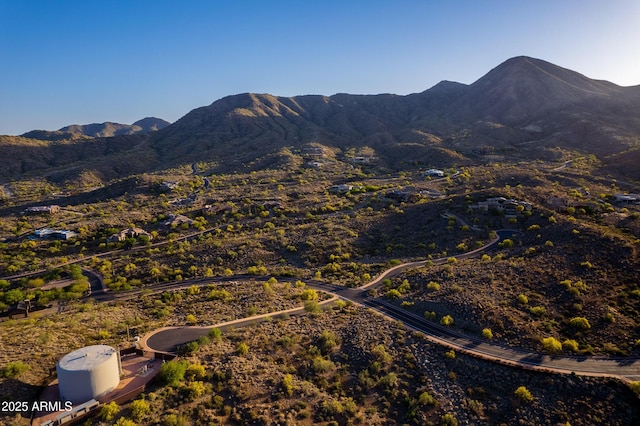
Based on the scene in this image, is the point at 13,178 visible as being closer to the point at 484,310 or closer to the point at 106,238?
the point at 106,238

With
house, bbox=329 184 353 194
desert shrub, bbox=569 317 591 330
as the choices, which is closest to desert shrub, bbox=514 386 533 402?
desert shrub, bbox=569 317 591 330

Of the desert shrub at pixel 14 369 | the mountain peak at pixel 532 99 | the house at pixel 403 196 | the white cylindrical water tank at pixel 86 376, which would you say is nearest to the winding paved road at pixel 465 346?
the white cylindrical water tank at pixel 86 376

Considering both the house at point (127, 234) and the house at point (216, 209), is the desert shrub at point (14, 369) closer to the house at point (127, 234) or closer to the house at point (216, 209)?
the house at point (127, 234)

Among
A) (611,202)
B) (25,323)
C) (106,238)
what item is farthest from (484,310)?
(106,238)

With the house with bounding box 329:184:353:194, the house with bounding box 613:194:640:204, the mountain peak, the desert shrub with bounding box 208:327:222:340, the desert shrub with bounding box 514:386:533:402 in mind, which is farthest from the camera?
the mountain peak

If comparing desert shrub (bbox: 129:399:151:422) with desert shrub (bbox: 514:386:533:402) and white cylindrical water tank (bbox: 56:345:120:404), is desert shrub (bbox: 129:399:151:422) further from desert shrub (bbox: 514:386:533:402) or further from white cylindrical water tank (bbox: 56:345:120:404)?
desert shrub (bbox: 514:386:533:402)

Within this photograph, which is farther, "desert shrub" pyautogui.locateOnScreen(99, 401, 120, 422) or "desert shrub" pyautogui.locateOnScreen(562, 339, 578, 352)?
"desert shrub" pyautogui.locateOnScreen(562, 339, 578, 352)

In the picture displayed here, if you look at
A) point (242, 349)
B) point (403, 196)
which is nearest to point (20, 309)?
point (242, 349)

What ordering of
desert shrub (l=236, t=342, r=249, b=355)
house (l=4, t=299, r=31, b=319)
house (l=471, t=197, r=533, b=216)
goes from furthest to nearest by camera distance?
house (l=471, t=197, r=533, b=216) < house (l=4, t=299, r=31, b=319) < desert shrub (l=236, t=342, r=249, b=355)
